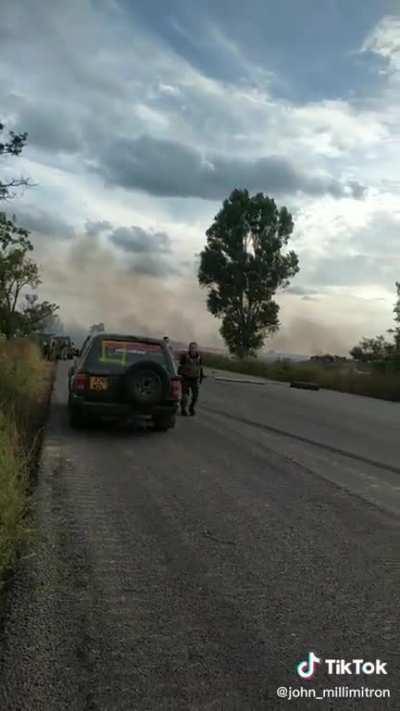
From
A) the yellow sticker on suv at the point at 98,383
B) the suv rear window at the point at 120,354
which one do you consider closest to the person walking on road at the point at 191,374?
the suv rear window at the point at 120,354

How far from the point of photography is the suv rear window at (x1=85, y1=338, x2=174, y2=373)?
1162cm

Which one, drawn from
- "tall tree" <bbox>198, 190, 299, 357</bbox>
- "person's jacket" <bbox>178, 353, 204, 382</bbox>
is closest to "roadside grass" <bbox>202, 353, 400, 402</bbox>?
"tall tree" <bbox>198, 190, 299, 357</bbox>

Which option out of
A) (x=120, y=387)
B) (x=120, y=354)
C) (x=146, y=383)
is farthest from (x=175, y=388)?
(x=120, y=354)

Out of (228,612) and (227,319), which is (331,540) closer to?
(228,612)

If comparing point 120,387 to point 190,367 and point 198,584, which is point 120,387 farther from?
point 198,584

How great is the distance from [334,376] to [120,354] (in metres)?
22.7

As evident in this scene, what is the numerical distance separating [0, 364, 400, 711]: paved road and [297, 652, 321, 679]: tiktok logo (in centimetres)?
5

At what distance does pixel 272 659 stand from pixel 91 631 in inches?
39.4

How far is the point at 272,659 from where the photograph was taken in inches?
136

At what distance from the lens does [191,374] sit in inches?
597

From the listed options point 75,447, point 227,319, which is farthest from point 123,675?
point 227,319

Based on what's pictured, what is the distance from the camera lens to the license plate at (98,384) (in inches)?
444

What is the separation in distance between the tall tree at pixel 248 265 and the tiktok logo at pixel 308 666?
166 feet

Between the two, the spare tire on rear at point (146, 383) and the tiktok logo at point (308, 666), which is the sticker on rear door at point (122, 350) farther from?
the tiktok logo at point (308, 666)
